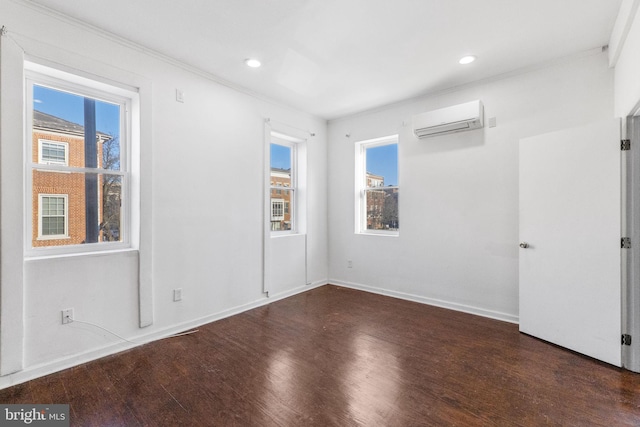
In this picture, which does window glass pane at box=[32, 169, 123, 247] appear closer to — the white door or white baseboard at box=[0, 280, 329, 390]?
white baseboard at box=[0, 280, 329, 390]

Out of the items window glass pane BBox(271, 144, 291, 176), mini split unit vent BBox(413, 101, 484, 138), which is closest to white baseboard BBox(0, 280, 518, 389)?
window glass pane BBox(271, 144, 291, 176)

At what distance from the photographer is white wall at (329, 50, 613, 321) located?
9.74 feet

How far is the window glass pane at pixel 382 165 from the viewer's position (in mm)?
4355

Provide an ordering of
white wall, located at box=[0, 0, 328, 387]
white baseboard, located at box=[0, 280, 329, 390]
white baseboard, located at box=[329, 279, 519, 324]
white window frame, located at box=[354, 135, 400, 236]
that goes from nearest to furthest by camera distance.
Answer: white baseboard, located at box=[0, 280, 329, 390] < white wall, located at box=[0, 0, 328, 387] < white baseboard, located at box=[329, 279, 519, 324] < white window frame, located at box=[354, 135, 400, 236]

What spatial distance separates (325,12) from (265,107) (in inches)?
72.8

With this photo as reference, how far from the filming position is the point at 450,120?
3.45 meters

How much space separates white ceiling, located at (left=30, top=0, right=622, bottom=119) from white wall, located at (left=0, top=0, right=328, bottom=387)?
223 millimetres

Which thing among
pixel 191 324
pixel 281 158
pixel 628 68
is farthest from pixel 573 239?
pixel 191 324

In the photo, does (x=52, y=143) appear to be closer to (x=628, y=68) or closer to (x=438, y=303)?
(x=438, y=303)

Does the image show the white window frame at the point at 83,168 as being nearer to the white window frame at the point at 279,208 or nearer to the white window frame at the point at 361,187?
the white window frame at the point at 279,208

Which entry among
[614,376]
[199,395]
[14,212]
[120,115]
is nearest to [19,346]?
[14,212]

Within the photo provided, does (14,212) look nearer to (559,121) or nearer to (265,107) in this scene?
(265,107)

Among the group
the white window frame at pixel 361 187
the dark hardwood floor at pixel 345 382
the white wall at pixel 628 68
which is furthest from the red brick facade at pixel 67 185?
the white wall at pixel 628 68

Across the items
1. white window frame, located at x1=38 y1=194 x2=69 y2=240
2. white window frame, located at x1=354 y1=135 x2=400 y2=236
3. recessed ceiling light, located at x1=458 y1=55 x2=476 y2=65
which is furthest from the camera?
white window frame, located at x1=354 y1=135 x2=400 y2=236
